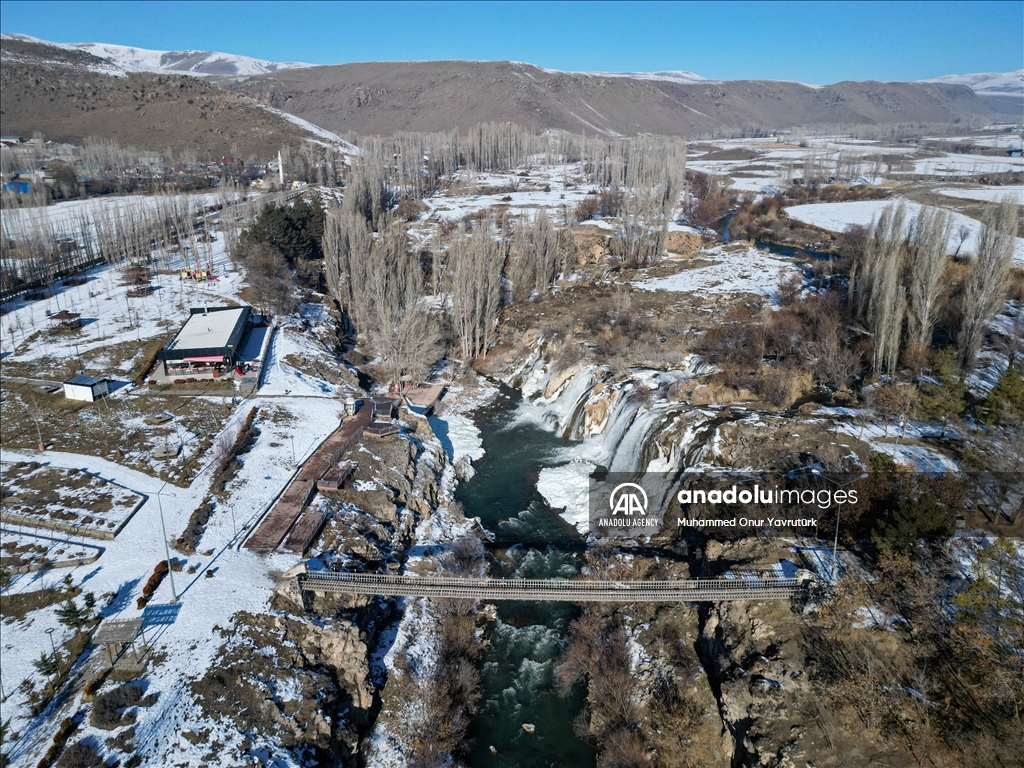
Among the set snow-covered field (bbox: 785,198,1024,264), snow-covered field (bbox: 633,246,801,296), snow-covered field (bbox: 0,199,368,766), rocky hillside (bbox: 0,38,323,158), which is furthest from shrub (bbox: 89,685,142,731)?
rocky hillside (bbox: 0,38,323,158)

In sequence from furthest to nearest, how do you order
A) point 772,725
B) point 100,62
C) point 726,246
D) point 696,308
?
point 100,62, point 726,246, point 696,308, point 772,725

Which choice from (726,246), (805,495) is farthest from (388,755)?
(726,246)

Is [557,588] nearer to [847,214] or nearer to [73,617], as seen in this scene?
[73,617]

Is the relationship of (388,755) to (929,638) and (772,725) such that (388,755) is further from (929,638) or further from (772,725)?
(929,638)

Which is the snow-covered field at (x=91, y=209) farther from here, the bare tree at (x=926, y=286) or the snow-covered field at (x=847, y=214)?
the snow-covered field at (x=847, y=214)

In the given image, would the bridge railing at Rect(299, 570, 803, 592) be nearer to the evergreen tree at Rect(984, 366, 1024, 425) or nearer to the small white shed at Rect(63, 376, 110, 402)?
the evergreen tree at Rect(984, 366, 1024, 425)
